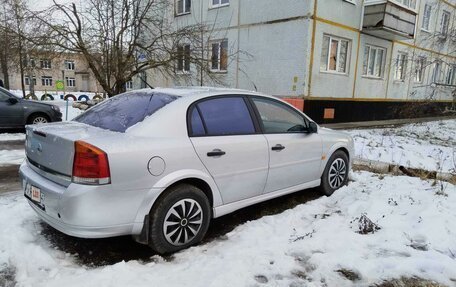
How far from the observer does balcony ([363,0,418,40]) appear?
47.0ft

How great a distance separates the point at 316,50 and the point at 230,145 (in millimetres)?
10674

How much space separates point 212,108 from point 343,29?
1230 cm

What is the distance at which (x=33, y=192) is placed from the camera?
331cm

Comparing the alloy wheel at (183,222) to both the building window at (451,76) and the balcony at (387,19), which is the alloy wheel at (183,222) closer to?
the balcony at (387,19)

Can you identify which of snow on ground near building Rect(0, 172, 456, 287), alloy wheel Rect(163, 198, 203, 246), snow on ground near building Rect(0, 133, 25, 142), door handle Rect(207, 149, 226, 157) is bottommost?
snow on ground near building Rect(0, 133, 25, 142)

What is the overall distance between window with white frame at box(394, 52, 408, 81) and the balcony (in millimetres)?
1800

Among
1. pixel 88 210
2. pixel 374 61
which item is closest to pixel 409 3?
pixel 374 61

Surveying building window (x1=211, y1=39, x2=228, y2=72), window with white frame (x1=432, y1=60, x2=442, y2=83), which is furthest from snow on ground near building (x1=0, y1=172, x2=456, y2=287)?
window with white frame (x1=432, y1=60, x2=442, y2=83)

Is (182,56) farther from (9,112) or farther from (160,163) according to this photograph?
(160,163)

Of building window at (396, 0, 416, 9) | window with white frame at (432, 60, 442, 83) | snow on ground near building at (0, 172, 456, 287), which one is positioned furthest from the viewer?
window with white frame at (432, 60, 442, 83)

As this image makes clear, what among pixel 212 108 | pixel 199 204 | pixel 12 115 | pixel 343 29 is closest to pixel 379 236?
pixel 199 204

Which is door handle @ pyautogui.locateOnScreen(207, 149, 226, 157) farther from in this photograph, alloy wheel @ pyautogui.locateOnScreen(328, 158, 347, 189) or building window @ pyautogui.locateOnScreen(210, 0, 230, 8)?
building window @ pyautogui.locateOnScreen(210, 0, 230, 8)

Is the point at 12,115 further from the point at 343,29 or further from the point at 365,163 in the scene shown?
the point at 343,29

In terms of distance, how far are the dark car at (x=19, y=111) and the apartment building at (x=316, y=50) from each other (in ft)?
16.1
